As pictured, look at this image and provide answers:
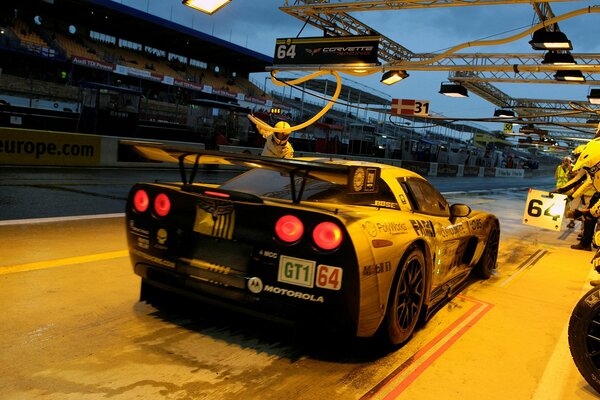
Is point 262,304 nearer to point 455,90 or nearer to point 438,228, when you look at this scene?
point 438,228

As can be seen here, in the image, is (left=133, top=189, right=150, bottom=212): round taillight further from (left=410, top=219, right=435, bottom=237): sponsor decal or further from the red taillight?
(left=410, top=219, right=435, bottom=237): sponsor decal

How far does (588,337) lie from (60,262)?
4.49 meters

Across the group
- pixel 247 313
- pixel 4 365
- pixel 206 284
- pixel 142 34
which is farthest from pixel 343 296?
pixel 142 34

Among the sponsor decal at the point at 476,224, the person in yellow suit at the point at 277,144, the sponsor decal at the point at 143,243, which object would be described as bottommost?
A: the sponsor decal at the point at 143,243

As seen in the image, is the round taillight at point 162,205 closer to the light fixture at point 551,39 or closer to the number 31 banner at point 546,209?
the number 31 banner at point 546,209

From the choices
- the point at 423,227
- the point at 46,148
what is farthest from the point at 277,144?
the point at 46,148

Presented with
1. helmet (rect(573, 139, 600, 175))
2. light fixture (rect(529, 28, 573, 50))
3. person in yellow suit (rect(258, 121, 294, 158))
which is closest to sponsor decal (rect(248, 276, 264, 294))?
helmet (rect(573, 139, 600, 175))

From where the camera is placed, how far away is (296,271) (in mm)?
2961

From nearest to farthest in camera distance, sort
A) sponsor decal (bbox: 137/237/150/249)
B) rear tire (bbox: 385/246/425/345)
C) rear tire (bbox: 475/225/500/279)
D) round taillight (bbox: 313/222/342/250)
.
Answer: round taillight (bbox: 313/222/342/250)
rear tire (bbox: 385/246/425/345)
sponsor decal (bbox: 137/237/150/249)
rear tire (bbox: 475/225/500/279)

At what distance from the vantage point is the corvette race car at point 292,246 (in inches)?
115

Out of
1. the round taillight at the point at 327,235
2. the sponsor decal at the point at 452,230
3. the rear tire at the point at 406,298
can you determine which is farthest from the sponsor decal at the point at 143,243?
the sponsor decal at the point at 452,230

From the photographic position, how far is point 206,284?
10.4 feet

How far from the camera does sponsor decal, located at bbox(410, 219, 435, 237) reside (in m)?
3.69

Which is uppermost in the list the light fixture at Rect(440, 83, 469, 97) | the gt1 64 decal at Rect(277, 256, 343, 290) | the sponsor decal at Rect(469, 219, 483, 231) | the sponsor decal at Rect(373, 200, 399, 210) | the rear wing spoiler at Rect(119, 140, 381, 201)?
the light fixture at Rect(440, 83, 469, 97)
